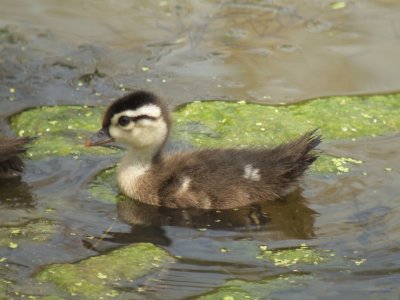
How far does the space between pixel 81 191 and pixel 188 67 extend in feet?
7.14

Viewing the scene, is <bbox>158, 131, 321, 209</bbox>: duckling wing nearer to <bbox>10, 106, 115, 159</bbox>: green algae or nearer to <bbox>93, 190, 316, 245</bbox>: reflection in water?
<bbox>93, 190, 316, 245</bbox>: reflection in water

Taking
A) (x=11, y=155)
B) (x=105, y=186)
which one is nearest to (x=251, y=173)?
(x=105, y=186)

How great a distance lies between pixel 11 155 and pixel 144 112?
3.03 ft

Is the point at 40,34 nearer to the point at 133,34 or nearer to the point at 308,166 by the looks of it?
the point at 133,34

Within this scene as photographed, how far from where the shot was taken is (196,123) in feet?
26.5

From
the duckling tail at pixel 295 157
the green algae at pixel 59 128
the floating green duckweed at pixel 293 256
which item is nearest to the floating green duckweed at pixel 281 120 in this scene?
the green algae at pixel 59 128

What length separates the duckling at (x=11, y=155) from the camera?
722 centimetres

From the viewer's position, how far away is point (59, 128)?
26.1 feet

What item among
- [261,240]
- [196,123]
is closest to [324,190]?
[261,240]

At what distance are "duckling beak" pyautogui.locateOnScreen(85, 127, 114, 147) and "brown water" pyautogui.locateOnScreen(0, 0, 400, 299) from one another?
0.86ft

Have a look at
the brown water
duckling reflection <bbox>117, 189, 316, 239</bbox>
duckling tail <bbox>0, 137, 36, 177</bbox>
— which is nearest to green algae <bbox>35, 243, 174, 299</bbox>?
the brown water

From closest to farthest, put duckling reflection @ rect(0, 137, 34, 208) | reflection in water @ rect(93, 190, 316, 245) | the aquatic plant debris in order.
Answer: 1. reflection in water @ rect(93, 190, 316, 245)
2. duckling reflection @ rect(0, 137, 34, 208)
3. the aquatic plant debris

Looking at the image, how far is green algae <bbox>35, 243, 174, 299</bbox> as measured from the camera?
588cm

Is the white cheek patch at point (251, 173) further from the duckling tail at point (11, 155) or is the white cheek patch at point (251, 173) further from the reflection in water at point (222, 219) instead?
the duckling tail at point (11, 155)
